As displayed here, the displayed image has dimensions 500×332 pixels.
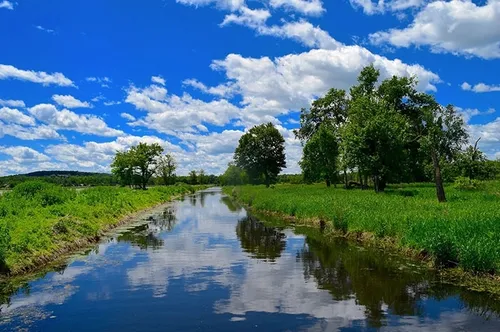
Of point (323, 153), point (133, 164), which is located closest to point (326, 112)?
point (323, 153)

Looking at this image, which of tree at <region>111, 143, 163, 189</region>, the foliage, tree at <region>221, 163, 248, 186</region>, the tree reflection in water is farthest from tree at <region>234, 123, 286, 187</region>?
the tree reflection in water

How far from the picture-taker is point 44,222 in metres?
22.1

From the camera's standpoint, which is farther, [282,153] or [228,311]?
[282,153]

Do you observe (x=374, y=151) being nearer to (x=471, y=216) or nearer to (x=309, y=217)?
(x=309, y=217)

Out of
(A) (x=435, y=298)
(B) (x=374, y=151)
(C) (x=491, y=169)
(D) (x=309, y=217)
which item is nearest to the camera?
(A) (x=435, y=298)

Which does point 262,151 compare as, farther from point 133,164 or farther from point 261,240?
point 261,240

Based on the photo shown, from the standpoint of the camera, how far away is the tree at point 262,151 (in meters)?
100

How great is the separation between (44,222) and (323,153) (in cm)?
4733

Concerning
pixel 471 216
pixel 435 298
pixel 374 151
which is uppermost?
pixel 374 151

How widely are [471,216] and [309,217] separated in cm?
1423

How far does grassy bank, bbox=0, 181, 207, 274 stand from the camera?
1686cm

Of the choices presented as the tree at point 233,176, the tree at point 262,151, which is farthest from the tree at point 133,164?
the tree at point 233,176

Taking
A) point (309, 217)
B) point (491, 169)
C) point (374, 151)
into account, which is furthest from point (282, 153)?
point (309, 217)

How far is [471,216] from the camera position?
62.0 ft
